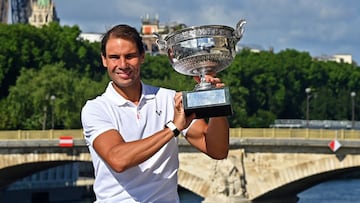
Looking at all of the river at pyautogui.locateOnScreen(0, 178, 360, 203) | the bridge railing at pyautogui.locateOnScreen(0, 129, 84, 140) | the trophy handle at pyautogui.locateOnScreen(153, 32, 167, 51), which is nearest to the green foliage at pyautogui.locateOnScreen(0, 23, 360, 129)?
the river at pyautogui.locateOnScreen(0, 178, 360, 203)

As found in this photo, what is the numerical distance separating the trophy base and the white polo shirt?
19cm

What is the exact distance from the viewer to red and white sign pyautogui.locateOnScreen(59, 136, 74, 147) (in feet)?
107

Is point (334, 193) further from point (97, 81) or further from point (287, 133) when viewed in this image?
point (97, 81)

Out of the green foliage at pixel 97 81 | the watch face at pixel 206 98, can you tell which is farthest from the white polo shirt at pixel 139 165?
the green foliage at pixel 97 81

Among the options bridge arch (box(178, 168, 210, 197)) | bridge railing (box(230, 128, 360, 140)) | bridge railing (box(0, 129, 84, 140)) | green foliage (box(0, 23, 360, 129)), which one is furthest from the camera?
green foliage (box(0, 23, 360, 129))

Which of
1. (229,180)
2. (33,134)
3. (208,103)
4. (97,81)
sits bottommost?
(229,180)

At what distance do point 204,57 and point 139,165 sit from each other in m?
0.57

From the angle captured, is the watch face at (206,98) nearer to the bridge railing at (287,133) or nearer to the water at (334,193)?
the bridge railing at (287,133)

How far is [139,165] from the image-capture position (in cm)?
419

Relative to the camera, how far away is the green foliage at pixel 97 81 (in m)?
47.8

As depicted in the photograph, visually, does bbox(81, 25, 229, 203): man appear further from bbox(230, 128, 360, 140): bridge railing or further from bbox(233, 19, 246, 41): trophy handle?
bbox(230, 128, 360, 140): bridge railing

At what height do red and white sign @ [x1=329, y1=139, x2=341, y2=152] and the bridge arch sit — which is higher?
red and white sign @ [x1=329, y1=139, x2=341, y2=152]

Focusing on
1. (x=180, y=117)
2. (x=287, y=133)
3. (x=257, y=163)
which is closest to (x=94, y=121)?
(x=180, y=117)

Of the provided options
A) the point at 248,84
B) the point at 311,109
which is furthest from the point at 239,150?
the point at 311,109
